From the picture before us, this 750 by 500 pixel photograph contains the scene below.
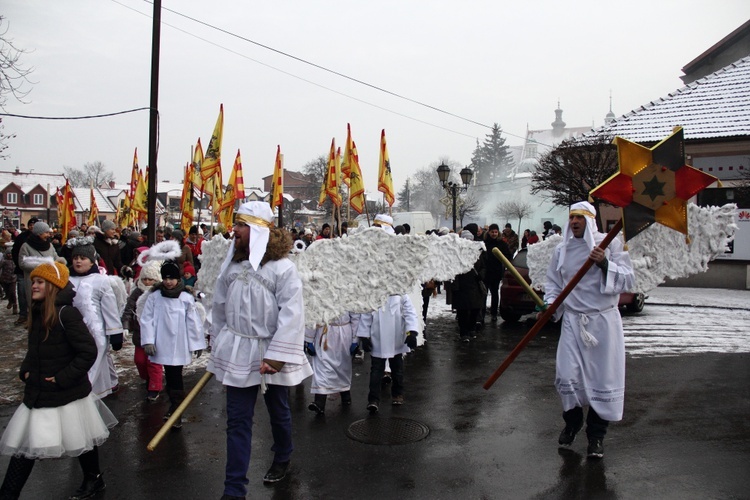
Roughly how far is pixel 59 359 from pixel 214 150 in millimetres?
9639

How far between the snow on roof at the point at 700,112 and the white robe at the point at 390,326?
1335cm

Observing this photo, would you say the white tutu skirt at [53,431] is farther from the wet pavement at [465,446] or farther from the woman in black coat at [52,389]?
the wet pavement at [465,446]

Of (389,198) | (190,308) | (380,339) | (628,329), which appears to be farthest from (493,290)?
(190,308)

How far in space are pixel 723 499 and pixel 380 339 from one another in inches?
126

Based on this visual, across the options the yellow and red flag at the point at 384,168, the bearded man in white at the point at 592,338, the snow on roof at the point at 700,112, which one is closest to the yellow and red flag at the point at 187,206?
the yellow and red flag at the point at 384,168

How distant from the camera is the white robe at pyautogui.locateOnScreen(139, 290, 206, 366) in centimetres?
566

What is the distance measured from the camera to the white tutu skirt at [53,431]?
3.48 metres

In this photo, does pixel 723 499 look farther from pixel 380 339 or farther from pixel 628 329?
pixel 628 329

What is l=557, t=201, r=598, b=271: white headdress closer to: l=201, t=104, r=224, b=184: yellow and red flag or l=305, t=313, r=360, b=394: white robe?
l=305, t=313, r=360, b=394: white robe

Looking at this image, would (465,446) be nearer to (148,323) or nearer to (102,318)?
(148,323)

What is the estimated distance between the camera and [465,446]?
486 cm

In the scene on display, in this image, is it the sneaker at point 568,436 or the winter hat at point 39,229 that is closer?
the sneaker at point 568,436

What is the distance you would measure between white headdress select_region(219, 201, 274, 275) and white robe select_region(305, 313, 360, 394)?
89.5 inches

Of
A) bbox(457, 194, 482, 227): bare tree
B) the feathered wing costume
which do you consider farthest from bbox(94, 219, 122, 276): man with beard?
bbox(457, 194, 482, 227): bare tree
